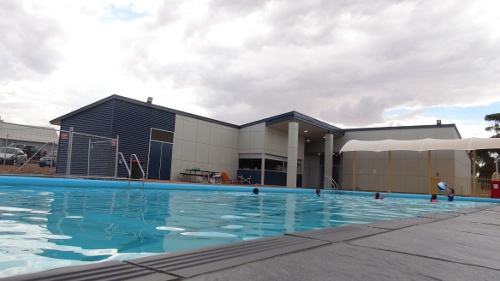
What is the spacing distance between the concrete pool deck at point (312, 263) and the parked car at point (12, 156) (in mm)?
12667

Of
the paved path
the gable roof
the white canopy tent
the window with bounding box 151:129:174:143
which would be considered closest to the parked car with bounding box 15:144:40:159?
the gable roof

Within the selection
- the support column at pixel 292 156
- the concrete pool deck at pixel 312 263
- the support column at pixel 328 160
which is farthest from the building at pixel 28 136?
the support column at pixel 328 160

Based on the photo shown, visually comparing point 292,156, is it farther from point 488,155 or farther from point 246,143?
point 488,155

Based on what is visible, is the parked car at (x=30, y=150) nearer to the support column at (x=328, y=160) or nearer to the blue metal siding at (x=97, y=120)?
the blue metal siding at (x=97, y=120)

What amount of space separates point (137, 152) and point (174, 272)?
17.4 metres

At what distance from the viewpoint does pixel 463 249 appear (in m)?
2.53

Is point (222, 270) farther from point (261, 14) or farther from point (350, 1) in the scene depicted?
point (261, 14)

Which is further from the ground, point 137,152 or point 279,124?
point 279,124

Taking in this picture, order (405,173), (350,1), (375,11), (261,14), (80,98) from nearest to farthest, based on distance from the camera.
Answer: (350,1), (375,11), (261,14), (80,98), (405,173)

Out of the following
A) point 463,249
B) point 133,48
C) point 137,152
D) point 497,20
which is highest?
point 497,20

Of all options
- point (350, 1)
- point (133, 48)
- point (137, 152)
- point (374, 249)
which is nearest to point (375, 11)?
point (350, 1)

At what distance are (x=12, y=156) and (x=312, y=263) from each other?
1361cm

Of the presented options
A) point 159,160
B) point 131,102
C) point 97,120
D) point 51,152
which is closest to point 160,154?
point 159,160

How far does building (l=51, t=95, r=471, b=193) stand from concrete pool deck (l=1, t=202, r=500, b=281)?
16.3 metres
